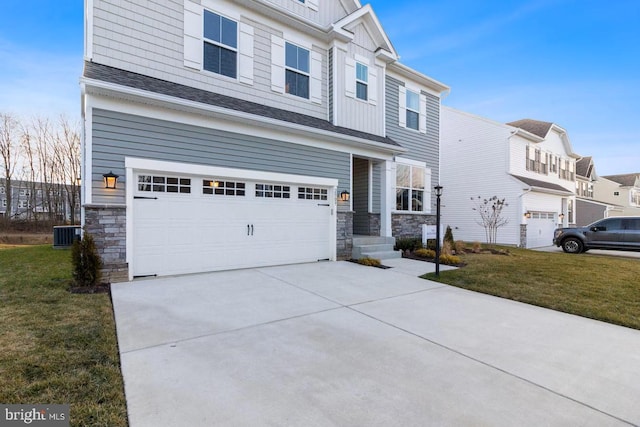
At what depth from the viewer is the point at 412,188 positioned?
11875mm

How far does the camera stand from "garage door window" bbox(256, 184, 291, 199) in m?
7.86

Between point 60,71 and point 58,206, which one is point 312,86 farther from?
point 58,206

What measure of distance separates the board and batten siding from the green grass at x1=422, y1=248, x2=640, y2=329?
693cm

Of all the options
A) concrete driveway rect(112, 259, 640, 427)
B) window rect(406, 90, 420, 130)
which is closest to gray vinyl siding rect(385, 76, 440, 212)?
window rect(406, 90, 420, 130)

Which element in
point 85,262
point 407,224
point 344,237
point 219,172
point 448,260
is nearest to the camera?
point 85,262

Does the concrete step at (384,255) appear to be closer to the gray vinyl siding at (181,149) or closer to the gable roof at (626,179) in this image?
the gray vinyl siding at (181,149)

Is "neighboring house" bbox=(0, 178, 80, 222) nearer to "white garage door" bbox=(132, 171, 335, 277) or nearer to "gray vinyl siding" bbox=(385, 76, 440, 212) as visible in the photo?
"white garage door" bbox=(132, 171, 335, 277)

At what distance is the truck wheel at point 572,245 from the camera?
13195 mm

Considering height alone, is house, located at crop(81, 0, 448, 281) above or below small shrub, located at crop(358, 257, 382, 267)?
above

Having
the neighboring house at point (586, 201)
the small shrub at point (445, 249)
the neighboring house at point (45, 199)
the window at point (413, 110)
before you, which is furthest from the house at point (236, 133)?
the neighboring house at point (586, 201)

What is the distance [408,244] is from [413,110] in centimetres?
547

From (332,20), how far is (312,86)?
2574mm

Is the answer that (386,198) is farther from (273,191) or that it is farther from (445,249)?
(273,191)

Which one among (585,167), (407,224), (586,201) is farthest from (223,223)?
(585,167)
